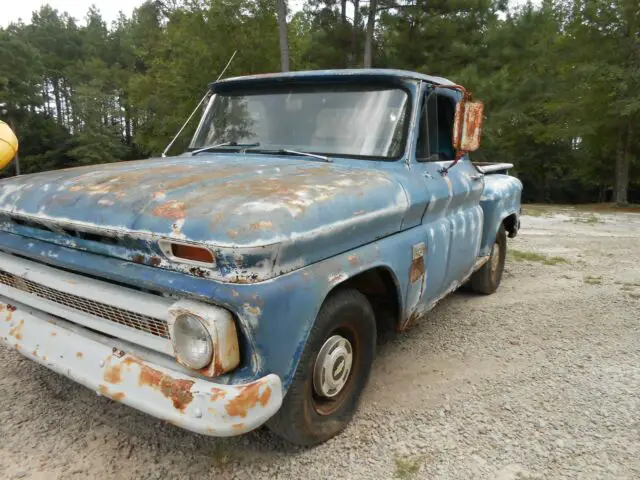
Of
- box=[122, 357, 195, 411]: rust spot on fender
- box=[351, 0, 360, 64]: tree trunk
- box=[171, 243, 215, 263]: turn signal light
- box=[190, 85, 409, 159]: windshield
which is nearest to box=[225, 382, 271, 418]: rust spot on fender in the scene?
box=[122, 357, 195, 411]: rust spot on fender

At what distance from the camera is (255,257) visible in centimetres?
171

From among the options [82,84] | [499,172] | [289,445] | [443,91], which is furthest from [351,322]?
[82,84]

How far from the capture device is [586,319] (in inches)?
164

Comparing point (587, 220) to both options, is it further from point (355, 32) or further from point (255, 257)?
point (255, 257)

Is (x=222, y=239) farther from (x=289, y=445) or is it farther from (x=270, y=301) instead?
(x=289, y=445)

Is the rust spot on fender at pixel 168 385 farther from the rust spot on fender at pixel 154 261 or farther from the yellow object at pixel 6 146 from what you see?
the yellow object at pixel 6 146

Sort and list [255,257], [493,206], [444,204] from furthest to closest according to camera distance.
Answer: [493,206]
[444,204]
[255,257]

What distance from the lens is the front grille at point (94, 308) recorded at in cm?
191

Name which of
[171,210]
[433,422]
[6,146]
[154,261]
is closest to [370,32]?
[6,146]

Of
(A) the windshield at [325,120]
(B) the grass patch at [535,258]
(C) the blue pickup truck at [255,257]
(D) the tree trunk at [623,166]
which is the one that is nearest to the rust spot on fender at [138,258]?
(C) the blue pickup truck at [255,257]

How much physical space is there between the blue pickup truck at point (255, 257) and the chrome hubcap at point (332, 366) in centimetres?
1

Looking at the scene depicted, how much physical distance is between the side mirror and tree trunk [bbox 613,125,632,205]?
17.5m

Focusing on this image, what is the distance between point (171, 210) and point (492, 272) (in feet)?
12.4

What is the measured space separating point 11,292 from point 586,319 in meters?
4.36
